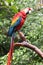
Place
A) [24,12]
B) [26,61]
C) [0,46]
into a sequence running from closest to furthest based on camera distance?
[24,12] → [26,61] → [0,46]

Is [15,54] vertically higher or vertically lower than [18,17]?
lower

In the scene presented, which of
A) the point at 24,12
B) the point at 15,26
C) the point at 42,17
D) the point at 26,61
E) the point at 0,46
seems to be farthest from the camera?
the point at 0,46

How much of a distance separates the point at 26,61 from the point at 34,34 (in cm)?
25

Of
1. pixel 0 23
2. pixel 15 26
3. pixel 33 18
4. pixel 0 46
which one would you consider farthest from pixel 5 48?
pixel 15 26

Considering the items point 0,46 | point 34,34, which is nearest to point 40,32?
point 34,34

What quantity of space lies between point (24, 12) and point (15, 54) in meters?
0.87

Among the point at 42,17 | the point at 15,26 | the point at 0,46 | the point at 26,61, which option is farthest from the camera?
the point at 0,46

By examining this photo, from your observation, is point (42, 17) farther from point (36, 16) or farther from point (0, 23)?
point (0, 23)

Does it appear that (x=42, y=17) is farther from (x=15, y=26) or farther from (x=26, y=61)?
(x=15, y=26)

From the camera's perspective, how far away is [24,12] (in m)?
1.21

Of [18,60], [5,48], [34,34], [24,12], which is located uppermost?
[24,12]

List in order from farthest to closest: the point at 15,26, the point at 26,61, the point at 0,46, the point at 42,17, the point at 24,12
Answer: the point at 0,46 < the point at 42,17 < the point at 26,61 < the point at 15,26 < the point at 24,12

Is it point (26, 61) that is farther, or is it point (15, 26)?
point (26, 61)

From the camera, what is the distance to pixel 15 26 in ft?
4.30
